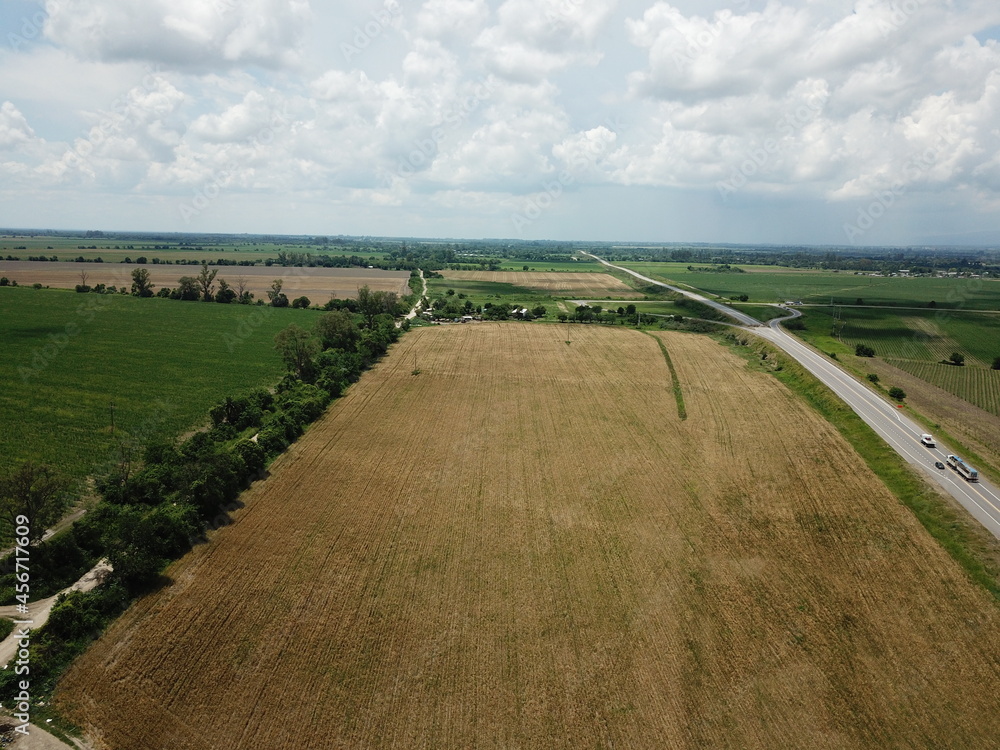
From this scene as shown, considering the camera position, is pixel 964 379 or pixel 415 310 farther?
pixel 415 310

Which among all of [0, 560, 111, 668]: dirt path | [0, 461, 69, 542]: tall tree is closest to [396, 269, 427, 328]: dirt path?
[0, 461, 69, 542]: tall tree

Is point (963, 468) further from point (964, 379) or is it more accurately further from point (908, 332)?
point (908, 332)

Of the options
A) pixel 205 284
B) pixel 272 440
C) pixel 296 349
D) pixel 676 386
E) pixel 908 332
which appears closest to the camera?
pixel 272 440

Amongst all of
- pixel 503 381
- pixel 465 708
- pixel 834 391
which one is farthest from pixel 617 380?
pixel 465 708

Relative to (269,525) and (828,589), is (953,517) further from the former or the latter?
(269,525)

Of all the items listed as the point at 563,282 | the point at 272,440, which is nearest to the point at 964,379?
the point at 272,440

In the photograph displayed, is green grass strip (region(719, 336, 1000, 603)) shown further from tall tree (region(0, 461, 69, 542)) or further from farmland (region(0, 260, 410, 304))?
farmland (region(0, 260, 410, 304))
